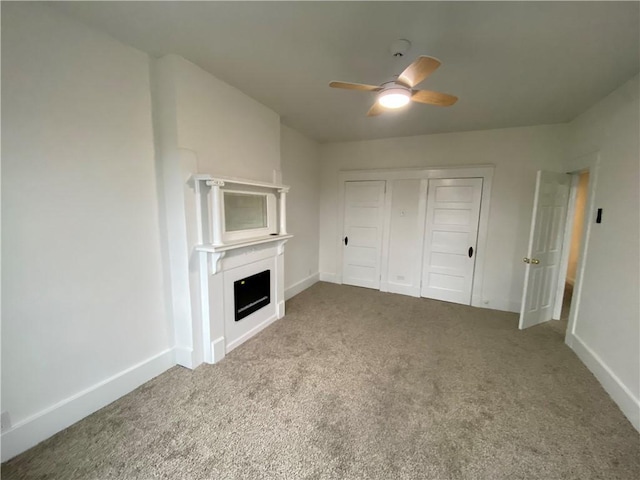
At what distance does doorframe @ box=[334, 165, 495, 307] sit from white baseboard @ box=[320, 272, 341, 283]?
43mm

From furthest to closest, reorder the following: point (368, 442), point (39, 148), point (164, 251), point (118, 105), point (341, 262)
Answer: point (341, 262) → point (164, 251) → point (118, 105) → point (368, 442) → point (39, 148)

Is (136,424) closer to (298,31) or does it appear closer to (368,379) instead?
(368,379)

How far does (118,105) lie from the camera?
6.27 feet

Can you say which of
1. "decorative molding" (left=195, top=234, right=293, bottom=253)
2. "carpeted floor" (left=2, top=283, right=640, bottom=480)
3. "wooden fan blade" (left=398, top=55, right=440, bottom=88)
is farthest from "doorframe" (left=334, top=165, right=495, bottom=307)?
"wooden fan blade" (left=398, top=55, right=440, bottom=88)

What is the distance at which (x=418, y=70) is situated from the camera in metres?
1.62

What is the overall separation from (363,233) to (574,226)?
3.95 metres

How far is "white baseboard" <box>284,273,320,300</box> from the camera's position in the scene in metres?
4.14

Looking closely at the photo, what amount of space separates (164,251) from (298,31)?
1976mm

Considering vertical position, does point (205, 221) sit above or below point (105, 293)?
above

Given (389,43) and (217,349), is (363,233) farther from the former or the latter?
(389,43)

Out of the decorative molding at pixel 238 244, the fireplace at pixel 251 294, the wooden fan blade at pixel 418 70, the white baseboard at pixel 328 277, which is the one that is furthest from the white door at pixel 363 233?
the wooden fan blade at pixel 418 70

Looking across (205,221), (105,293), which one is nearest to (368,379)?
(205,221)

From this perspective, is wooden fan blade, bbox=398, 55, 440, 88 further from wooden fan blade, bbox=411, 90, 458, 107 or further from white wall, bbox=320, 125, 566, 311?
white wall, bbox=320, 125, 566, 311

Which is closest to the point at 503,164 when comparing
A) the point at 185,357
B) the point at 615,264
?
the point at 615,264
